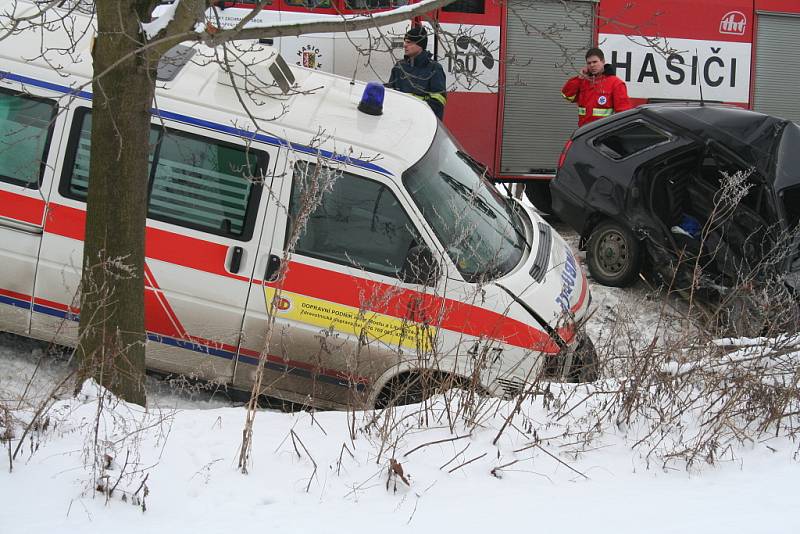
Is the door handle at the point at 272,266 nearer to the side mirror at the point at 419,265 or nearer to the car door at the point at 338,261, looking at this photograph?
the car door at the point at 338,261

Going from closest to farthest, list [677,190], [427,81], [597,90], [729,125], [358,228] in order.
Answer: [358,228], [729,125], [677,190], [427,81], [597,90]

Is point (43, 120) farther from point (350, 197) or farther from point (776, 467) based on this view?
point (776, 467)

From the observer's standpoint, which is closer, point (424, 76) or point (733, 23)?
point (424, 76)

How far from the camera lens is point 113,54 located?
472cm

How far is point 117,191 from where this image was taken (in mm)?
4805

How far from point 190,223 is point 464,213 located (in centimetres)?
151

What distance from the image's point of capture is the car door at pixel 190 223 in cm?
552

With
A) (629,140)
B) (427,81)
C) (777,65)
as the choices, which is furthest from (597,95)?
(777,65)

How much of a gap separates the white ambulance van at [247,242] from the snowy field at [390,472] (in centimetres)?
64

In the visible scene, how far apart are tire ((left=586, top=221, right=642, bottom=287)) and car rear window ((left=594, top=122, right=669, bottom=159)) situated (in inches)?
24.1

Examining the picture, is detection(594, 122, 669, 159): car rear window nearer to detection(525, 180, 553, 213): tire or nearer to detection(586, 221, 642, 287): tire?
detection(586, 221, 642, 287): tire

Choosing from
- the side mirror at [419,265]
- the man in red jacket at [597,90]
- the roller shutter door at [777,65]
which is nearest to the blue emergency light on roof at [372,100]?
the side mirror at [419,265]

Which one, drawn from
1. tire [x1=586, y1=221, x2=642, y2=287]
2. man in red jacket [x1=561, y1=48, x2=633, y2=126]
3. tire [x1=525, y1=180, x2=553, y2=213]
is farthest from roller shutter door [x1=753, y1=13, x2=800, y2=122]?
tire [x1=586, y1=221, x2=642, y2=287]

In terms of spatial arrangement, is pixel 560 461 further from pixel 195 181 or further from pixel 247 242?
pixel 195 181
